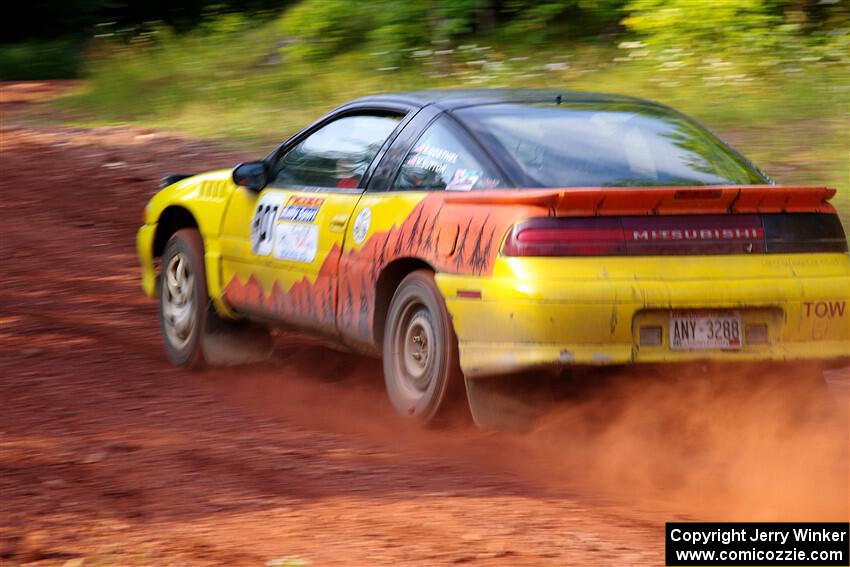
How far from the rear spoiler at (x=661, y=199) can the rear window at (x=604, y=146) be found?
0.33 metres

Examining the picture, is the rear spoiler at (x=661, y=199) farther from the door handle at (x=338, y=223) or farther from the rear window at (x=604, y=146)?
the door handle at (x=338, y=223)

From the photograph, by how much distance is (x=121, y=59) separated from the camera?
2017 cm

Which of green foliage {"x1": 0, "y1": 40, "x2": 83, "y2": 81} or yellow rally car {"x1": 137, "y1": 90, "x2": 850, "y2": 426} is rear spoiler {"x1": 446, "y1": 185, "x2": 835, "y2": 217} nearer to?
yellow rally car {"x1": 137, "y1": 90, "x2": 850, "y2": 426}

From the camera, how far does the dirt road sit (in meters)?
4.34

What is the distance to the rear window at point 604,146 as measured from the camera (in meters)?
5.66

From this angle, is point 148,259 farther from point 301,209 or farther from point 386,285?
point 386,285

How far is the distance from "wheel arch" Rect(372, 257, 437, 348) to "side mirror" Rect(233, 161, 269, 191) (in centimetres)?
138

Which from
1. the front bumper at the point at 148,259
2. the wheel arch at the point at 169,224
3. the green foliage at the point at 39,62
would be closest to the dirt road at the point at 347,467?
the front bumper at the point at 148,259

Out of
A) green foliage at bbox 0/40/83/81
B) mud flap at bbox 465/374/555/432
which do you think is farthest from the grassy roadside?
mud flap at bbox 465/374/555/432

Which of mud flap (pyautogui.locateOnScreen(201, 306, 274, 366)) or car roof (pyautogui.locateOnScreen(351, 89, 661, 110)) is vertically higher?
car roof (pyautogui.locateOnScreen(351, 89, 661, 110))

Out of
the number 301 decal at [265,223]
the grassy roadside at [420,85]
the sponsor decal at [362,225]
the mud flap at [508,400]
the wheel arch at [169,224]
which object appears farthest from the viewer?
the grassy roadside at [420,85]

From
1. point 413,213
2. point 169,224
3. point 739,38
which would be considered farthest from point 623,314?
point 739,38

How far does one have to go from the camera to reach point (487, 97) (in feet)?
20.5

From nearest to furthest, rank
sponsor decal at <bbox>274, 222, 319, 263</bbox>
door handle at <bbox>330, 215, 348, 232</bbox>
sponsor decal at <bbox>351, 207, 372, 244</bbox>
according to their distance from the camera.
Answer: sponsor decal at <bbox>351, 207, 372, 244</bbox>, door handle at <bbox>330, 215, 348, 232</bbox>, sponsor decal at <bbox>274, 222, 319, 263</bbox>
